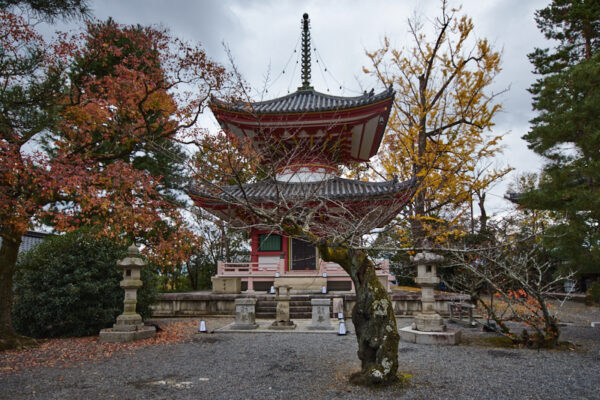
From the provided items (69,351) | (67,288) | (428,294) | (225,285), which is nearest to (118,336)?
(69,351)

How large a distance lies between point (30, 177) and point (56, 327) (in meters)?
3.99

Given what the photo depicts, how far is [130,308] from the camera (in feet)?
27.3

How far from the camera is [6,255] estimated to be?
23.3ft

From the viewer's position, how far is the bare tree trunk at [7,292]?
6.98m

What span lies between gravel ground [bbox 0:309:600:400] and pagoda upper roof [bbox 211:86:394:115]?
686 centimetres

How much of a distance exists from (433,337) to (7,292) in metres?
8.50

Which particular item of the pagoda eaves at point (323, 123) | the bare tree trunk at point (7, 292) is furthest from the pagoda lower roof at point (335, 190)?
the bare tree trunk at point (7, 292)

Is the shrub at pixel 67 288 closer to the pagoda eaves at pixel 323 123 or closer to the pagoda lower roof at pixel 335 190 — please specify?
the pagoda lower roof at pixel 335 190

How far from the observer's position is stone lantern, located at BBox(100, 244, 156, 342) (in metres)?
7.98

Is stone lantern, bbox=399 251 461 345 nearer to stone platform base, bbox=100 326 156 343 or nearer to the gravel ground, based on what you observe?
the gravel ground

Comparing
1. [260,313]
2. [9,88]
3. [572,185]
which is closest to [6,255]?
[9,88]

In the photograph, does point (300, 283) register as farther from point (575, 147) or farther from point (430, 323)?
point (575, 147)

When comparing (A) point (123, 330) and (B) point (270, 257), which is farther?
(B) point (270, 257)

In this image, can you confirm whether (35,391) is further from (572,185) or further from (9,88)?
(572,185)
